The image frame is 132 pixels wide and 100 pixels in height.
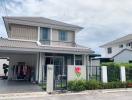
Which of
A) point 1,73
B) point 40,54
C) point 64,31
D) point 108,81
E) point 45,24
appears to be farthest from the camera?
point 1,73

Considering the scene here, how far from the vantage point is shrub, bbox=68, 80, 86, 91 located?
46.8 feet

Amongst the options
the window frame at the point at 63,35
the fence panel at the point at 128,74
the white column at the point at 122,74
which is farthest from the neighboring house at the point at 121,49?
the white column at the point at 122,74

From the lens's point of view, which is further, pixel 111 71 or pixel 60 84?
pixel 111 71

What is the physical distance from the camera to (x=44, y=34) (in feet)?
73.8

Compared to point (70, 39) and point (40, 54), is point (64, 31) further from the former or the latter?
point (40, 54)

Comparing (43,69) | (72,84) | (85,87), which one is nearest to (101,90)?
(85,87)

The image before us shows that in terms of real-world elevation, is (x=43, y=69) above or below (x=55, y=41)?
below

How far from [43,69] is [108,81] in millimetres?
5658

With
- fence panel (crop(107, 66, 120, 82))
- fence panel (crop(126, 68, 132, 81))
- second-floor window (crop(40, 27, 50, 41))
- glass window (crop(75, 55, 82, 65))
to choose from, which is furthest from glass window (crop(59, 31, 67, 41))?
fence panel (crop(126, 68, 132, 81))

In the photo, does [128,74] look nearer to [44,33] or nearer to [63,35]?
[63,35]

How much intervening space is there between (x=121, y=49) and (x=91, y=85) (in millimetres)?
25008

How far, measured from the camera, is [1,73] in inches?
1237

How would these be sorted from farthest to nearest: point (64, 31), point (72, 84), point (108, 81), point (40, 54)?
point (64, 31) < point (40, 54) < point (108, 81) < point (72, 84)

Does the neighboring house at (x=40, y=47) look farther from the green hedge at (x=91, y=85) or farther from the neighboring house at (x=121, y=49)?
the neighboring house at (x=121, y=49)
